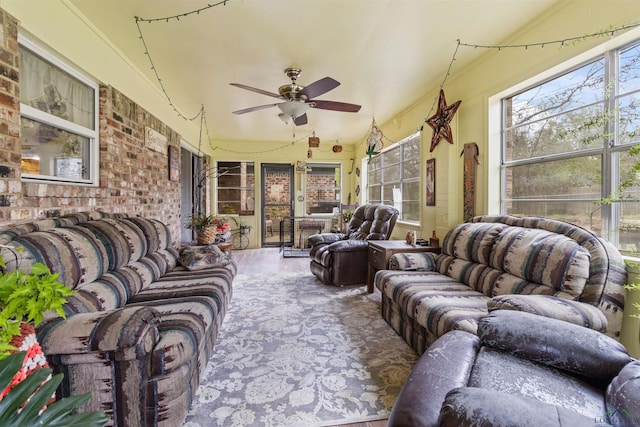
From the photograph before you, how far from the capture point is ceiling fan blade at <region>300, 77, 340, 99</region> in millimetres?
2542

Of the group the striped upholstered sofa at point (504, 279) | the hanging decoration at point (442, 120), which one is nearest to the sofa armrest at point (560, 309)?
the striped upholstered sofa at point (504, 279)

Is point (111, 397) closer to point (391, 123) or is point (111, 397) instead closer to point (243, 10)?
point (243, 10)

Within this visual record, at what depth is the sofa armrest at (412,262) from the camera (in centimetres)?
274

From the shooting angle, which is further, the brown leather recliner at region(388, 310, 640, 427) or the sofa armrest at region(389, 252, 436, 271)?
the sofa armrest at region(389, 252, 436, 271)

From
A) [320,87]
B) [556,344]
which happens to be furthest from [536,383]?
[320,87]

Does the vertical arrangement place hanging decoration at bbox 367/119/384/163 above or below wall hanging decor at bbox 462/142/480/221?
above

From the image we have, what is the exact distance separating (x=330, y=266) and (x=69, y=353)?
9.26 feet

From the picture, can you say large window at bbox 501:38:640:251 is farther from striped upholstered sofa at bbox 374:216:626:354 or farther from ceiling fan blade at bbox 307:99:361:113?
ceiling fan blade at bbox 307:99:361:113

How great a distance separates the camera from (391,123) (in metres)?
4.83

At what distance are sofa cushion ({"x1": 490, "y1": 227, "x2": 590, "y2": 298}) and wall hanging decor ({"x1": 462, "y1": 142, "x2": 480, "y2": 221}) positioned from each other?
2.45 feet

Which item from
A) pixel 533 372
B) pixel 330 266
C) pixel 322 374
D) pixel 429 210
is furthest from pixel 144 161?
pixel 533 372

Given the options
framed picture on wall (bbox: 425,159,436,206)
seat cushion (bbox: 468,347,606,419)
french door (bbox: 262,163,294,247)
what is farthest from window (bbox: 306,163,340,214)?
seat cushion (bbox: 468,347,606,419)

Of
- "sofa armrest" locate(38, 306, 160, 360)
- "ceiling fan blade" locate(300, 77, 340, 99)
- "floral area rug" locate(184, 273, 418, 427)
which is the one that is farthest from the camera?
"ceiling fan blade" locate(300, 77, 340, 99)

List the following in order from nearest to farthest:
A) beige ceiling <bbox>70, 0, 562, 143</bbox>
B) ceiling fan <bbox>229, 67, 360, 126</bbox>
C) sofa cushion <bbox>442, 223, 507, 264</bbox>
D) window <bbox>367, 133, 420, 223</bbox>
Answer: beige ceiling <bbox>70, 0, 562, 143</bbox> < sofa cushion <bbox>442, 223, 507, 264</bbox> < ceiling fan <bbox>229, 67, 360, 126</bbox> < window <bbox>367, 133, 420, 223</bbox>
